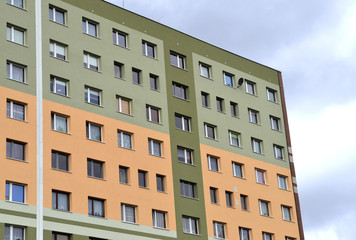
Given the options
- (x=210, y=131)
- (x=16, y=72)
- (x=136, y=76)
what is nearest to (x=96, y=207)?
(x=16, y=72)

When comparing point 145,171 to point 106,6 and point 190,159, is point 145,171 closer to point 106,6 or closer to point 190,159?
point 190,159

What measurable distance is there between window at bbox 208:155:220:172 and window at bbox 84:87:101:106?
12656mm

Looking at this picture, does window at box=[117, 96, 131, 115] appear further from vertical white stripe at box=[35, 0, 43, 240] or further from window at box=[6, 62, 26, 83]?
window at box=[6, 62, 26, 83]

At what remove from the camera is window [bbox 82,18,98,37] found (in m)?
65.7

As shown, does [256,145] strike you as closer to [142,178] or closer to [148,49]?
[148,49]

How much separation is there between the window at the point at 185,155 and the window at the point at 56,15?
49.6ft

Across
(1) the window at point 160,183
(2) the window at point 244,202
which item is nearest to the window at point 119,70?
(1) the window at point 160,183

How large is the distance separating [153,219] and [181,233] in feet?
9.80

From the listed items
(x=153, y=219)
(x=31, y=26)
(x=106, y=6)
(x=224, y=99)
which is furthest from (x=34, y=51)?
(x=224, y=99)

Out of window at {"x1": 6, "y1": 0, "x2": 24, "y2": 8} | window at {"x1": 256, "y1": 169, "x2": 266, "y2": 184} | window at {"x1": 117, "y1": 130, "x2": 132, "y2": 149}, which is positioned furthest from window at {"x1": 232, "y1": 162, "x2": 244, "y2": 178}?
window at {"x1": 6, "y1": 0, "x2": 24, "y2": 8}

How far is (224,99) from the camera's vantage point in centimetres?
7481

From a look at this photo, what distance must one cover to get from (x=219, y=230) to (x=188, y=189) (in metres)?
4.64

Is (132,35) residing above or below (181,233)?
above

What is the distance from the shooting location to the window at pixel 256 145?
249 ft
